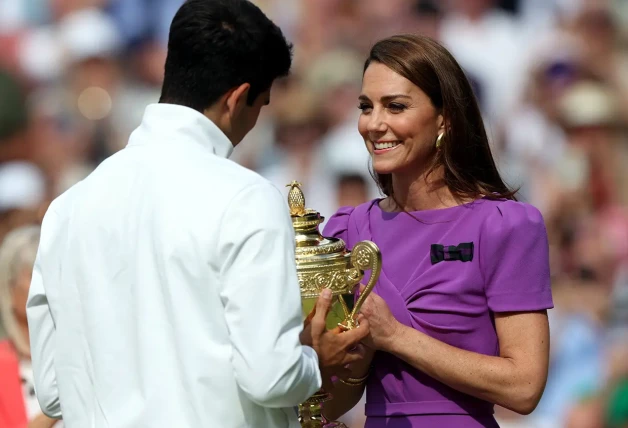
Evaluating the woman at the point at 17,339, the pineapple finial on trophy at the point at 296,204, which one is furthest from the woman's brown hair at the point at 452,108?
the woman at the point at 17,339

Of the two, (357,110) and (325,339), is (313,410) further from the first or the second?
(357,110)

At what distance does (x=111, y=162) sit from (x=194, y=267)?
13.2 inches

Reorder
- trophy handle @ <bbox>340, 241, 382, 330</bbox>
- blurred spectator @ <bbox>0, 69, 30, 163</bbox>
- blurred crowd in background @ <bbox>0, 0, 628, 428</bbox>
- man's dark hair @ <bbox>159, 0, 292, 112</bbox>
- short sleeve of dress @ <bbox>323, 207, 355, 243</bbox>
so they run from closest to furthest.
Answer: man's dark hair @ <bbox>159, 0, 292, 112</bbox> < trophy handle @ <bbox>340, 241, 382, 330</bbox> < short sleeve of dress @ <bbox>323, 207, 355, 243</bbox> < blurred crowd in background @ <bbox>0, 0, 628, 428</bbox> < blurred spectator @ <bbox>0, 69, 30, 163</bbox>

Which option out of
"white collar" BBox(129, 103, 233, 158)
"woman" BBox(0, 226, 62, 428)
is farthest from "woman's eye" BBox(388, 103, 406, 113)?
"woman" BBox(0, 226, 62, 428)

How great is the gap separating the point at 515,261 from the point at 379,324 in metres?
0.41

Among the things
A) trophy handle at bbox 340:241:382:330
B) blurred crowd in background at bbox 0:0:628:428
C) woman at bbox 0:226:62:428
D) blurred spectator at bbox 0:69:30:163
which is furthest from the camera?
blurred spectator at bbox 0:69:30:163

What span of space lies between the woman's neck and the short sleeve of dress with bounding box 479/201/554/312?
19 centimetres

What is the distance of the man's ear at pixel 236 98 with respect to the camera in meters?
2.19

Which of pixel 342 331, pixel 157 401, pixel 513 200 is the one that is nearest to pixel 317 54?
pixel 513 200

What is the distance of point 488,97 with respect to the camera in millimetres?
6484

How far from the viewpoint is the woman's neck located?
2934 mm

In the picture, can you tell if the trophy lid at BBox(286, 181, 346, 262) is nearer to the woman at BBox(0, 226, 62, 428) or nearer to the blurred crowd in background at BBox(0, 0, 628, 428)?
the woman at BBox(0, 226, 62, 428)

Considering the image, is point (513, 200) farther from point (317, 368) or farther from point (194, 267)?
point (194, 267)

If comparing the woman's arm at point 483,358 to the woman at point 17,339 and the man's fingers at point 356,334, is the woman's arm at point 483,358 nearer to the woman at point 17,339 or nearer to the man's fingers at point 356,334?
the man's fingers at point 356,334
